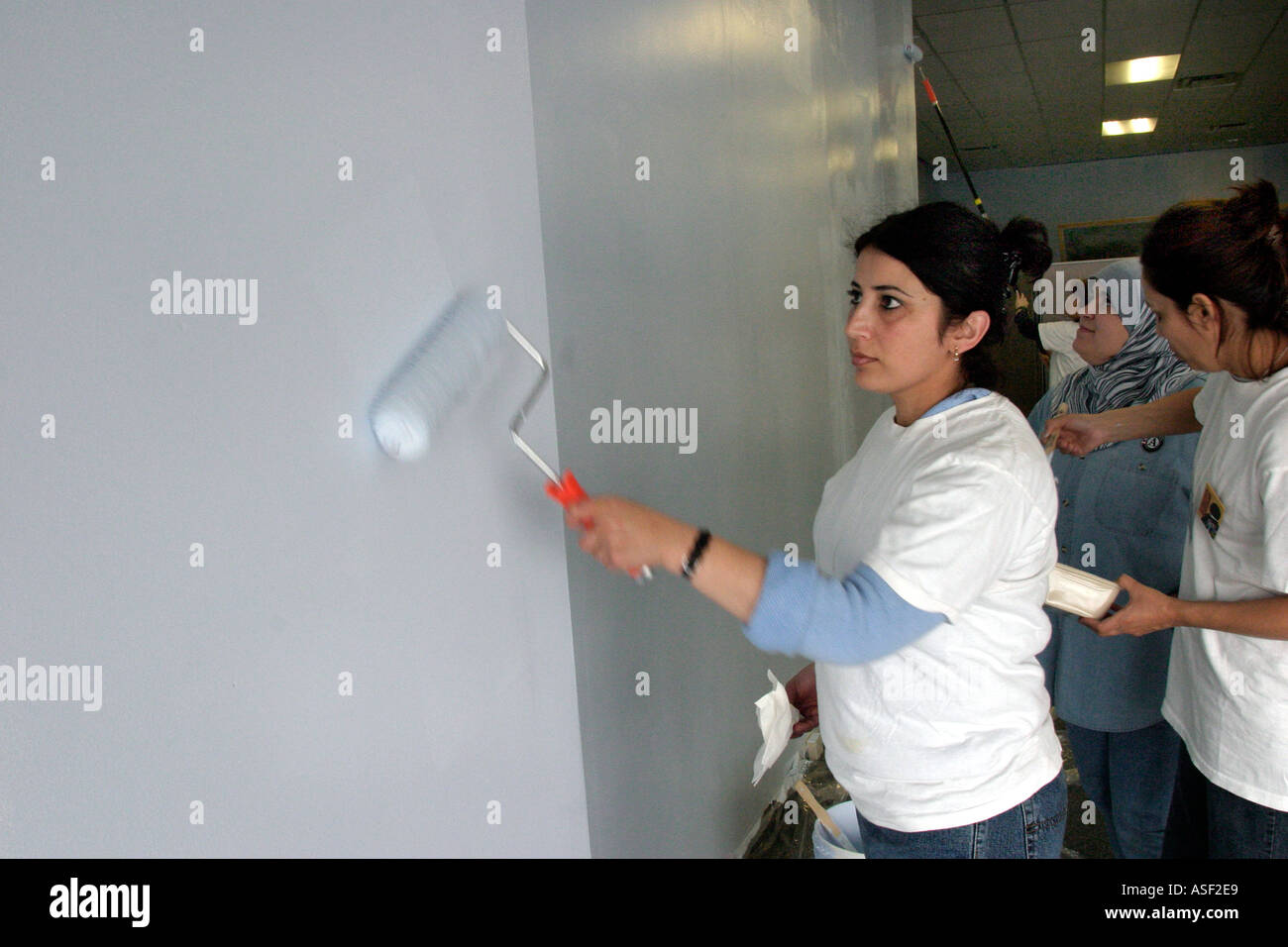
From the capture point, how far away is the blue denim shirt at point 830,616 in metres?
0.87

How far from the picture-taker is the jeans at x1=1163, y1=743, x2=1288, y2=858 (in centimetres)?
121

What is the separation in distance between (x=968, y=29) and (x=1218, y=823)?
4.55 meters

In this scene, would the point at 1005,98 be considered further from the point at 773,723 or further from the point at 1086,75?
the point at 773,723

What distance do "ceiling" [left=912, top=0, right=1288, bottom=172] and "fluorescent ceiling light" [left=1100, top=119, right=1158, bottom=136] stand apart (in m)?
0.08

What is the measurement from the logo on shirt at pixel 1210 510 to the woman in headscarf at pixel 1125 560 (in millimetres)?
483

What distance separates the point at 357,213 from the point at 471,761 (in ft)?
2.10

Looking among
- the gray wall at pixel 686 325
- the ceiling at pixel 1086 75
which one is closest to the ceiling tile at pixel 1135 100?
the ceiling at pixel 1086 75

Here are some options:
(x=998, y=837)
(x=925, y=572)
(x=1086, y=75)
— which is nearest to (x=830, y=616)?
(x=925, y=572)

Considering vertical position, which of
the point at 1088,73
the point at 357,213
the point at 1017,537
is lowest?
the point at 1017,537

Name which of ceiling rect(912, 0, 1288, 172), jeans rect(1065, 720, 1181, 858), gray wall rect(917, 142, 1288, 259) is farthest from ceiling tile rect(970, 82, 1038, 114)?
jeans rect(1065, 720, 1181, 858)

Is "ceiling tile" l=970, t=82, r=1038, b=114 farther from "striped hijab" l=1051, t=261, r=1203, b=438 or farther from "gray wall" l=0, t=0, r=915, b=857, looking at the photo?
"gray wall" l=0, t=0, r=915, b=857

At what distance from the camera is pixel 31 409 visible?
82cm
